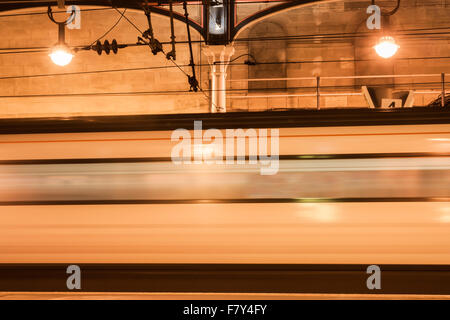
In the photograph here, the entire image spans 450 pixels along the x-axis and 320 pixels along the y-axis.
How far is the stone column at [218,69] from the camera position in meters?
9.07

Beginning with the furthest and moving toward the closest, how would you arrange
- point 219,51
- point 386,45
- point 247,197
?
point 219,51, point 386,45, point 247,197

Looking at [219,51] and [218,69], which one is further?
[218,69]

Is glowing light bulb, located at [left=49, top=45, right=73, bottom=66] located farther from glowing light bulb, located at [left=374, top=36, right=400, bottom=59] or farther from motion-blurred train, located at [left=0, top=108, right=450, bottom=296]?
glowing light bulb, located at [left=374, top=36, right=400, bottom=59]

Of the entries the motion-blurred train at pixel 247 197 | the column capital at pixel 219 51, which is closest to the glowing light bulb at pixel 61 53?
the column capital at pixel 219 51

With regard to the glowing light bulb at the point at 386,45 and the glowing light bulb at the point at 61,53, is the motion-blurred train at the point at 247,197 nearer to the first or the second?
the glowing light bulb at the point at 386,45

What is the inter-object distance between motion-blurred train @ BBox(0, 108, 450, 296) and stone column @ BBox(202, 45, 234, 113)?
260 inches

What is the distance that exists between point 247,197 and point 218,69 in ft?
24.2

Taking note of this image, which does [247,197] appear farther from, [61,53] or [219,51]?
[219,51]

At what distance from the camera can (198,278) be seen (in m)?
2.49

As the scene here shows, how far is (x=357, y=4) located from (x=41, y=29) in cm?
956

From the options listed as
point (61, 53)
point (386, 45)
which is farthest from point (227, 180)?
point (61, 53)

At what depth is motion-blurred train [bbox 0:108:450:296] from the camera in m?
2.43

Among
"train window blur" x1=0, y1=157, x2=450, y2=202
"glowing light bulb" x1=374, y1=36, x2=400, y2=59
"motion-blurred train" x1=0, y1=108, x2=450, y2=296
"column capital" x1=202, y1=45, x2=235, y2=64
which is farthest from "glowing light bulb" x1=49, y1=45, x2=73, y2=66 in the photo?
"glowing light bulb" x1=374, y1=36, x2=400, y2=59

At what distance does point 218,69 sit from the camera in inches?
371
